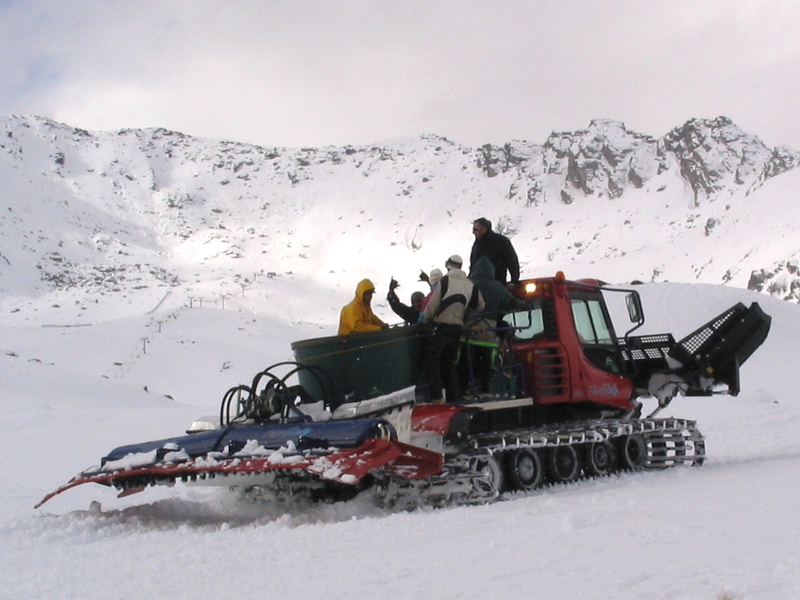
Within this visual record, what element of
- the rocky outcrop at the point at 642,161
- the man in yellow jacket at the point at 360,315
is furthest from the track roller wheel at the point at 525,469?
the rocky outcrop at the point at 642,161

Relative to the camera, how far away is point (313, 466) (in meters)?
6.58

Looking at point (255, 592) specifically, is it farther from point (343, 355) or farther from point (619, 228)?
point (619, 228)

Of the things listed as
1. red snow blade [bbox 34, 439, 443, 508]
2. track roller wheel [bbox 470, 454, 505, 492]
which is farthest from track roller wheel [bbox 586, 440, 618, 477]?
red snow blade [bbox 34, 439, 443, 508]

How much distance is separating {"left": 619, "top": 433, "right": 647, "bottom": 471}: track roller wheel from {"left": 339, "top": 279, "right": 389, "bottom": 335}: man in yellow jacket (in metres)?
2.88

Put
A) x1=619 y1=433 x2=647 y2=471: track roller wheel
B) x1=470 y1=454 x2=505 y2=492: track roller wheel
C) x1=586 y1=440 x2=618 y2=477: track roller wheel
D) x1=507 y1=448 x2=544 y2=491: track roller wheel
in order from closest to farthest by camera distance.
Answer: x1=470 y1=454 x2=505 y2=492: track roller wheel
x1=507 y1=448 x2=544 y2=491: track roller wheel
x1=586 y1=440 x2=618 y2=477: track roller wheel
x1=619 y1=433 x2=647 y2=471: track roller wheel

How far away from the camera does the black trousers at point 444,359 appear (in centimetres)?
827

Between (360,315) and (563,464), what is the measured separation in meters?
2.37

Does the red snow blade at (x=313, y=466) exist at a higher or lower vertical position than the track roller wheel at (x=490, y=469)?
higher

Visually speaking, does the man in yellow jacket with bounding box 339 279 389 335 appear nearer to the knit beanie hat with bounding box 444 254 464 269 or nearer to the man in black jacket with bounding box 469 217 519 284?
the knit beanie hat with bounding box 444 254 464 269

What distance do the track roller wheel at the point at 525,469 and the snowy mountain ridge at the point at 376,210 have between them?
7460cm

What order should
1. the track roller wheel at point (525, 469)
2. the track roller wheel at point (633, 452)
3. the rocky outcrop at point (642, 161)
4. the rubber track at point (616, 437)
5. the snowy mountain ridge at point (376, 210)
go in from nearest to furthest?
the rubber track at point (616, 437) → the track roller wheel at point (525, 469) → the track roller wheel at point (633, 452) → the snowy mountain ridge at point (376, 210) → the rocky outcrop at point (642, 161)

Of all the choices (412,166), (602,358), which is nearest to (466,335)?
(602,358)

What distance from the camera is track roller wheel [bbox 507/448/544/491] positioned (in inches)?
323

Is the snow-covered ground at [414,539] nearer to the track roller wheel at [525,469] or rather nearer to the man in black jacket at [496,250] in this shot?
the track roller wheel at [525,469]
